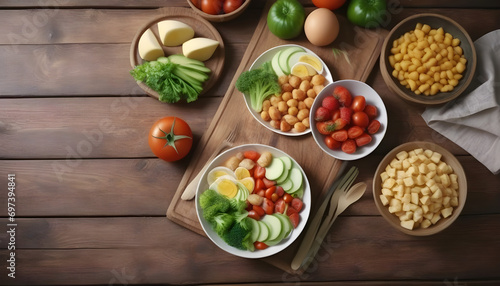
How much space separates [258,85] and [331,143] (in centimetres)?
42

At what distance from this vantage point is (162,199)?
2098 millimetres

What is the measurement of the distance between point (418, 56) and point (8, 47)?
194 centimetres

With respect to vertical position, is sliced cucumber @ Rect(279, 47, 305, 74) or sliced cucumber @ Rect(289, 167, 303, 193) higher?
sliced cucumber @ Rect(279, 47, 305, 74)

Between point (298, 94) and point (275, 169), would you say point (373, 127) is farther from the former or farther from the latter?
point (275, 169)

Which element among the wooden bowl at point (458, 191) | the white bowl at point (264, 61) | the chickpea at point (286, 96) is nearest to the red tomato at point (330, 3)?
the white bowl at point (264, 61)

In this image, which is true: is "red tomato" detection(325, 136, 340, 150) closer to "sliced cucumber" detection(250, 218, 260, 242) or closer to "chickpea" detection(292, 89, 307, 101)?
"chickpea" detection(292, 89, 307, 101)

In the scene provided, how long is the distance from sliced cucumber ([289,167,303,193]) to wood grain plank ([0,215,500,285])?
0.95 feet

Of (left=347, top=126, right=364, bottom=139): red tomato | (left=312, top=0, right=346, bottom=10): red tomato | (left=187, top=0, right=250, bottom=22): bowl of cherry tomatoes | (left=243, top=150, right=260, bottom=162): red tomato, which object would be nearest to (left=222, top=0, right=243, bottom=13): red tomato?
(left=187, top=0, right=250, bottom=22): bowl of cherry tomatoes

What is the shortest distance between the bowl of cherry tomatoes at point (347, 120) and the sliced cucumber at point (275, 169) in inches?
7.6

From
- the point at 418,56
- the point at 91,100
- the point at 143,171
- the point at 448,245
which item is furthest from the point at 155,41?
the point at 448,245

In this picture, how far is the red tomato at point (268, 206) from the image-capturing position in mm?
1942

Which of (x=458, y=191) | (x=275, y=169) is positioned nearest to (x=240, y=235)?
(x=275, y=169)

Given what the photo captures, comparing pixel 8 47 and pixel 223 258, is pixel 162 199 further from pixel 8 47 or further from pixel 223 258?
pixel 8 47

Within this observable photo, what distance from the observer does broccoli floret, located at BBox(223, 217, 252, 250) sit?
188 cm
